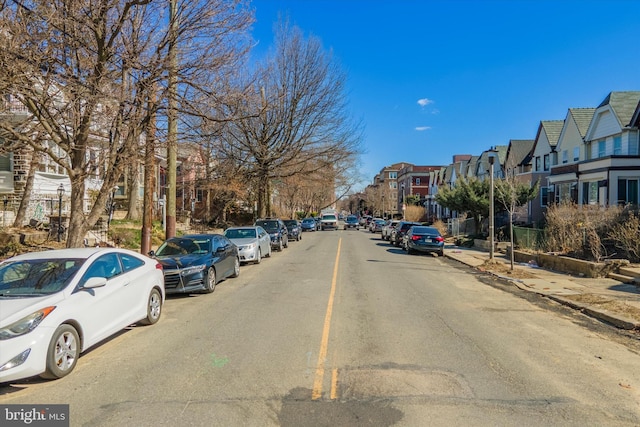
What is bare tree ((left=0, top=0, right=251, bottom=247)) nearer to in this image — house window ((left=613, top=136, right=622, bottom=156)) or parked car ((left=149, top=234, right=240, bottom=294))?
parked car ((left=149, top=234, right=240, bottom=294))

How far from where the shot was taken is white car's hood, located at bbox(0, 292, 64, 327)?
496 cm

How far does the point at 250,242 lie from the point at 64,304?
12.2 meters

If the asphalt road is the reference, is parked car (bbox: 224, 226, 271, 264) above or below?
above

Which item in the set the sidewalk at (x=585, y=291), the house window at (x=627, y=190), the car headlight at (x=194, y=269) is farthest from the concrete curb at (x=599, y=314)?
the house window at (x=627, y=190)

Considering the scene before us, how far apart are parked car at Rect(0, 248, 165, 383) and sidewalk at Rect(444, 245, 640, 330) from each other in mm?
8521

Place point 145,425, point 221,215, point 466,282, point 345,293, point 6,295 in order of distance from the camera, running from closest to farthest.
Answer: point 145,425, point 6,295, point 345,293, point 466,282, point 221,215

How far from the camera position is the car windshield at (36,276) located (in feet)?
19.1

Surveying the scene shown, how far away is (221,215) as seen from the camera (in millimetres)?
38844

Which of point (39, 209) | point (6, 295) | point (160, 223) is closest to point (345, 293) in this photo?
point (6, 295)

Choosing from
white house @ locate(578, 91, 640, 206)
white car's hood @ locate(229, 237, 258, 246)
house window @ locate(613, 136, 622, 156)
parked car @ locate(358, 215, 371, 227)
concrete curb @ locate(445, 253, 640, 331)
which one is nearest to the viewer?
concrete curb @ locate(445, 253, 640, 331)

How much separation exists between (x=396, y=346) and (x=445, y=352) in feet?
2.26

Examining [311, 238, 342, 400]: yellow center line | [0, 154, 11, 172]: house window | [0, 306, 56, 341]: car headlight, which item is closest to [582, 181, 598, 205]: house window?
[311, 238, 342, 400]: yellow center line

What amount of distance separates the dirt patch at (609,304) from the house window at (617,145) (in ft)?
70.7

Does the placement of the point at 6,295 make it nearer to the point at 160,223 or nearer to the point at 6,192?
the point at 6,192
